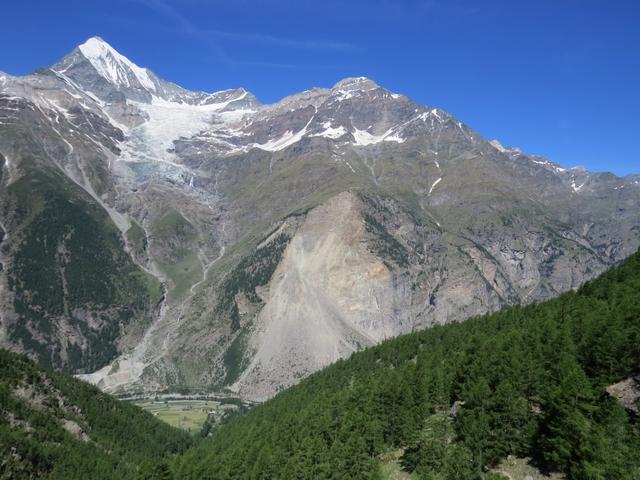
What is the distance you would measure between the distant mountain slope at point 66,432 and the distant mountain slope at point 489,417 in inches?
910

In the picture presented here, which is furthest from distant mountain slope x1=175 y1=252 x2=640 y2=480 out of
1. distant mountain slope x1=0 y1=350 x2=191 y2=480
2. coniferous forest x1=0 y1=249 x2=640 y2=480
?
distant mountain slope x1=0 y1=350 x2=191 y2=480

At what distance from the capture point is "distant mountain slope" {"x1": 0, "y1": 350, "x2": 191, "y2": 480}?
111 meters

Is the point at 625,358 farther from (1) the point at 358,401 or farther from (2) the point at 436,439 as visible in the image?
(1) the point at 358,401

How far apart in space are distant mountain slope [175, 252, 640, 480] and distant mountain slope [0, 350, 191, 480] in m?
23.1

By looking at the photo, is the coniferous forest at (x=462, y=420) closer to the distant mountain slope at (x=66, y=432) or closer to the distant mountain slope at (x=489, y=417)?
the distant mountain slope at (x=489, y=417)

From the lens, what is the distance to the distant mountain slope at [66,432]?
111 meters

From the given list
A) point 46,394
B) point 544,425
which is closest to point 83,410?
point 46,394

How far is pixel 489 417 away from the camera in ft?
198

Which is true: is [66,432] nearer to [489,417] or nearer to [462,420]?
[462,420]

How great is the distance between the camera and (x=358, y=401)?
9062 cm

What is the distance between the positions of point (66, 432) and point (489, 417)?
100243 millimetres

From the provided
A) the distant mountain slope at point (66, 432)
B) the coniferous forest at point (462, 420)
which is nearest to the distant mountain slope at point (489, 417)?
the coniferous forest at point (462, 420)

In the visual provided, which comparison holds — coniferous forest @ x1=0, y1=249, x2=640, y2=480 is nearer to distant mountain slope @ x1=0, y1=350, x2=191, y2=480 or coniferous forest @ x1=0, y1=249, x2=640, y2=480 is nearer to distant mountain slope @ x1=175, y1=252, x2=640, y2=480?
distant mountain slope @ x1=175, y1=252, x2=640, y2=480

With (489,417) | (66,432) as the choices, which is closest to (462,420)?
(489,417)
